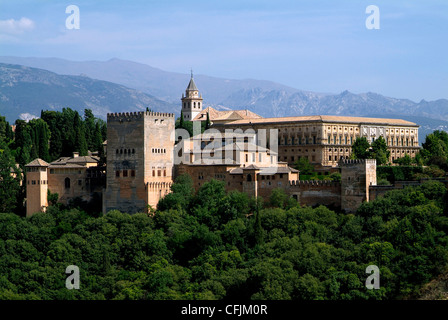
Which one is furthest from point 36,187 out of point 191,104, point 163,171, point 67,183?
point 191,104

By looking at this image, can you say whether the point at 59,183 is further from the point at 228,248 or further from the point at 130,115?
the point at 228,248

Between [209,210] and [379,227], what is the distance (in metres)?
13.0

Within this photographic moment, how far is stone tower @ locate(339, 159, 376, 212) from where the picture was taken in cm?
5616

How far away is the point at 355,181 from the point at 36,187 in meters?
23.9

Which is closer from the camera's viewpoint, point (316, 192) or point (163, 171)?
point (316, 192)

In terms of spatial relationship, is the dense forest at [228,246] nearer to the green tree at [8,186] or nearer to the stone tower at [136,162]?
the green tree at [8,186]

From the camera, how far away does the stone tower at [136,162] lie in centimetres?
5969

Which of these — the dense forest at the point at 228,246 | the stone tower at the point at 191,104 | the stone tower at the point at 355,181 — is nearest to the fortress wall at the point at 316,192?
the dense forest at the point at 228,246

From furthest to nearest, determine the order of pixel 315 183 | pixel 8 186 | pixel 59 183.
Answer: pixel 8 186 → pixel 59 183 → pixel 315 183

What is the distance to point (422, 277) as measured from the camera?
47531 millimetres

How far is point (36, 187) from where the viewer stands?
6162 cm

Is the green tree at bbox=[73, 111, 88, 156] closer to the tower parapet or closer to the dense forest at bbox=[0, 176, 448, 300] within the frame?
the tower parapet

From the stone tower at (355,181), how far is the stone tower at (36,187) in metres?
22.4
